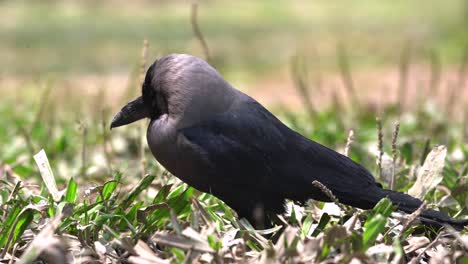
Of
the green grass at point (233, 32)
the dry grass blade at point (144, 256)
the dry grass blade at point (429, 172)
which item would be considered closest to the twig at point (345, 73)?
the dry grass blade at point (429, 172)

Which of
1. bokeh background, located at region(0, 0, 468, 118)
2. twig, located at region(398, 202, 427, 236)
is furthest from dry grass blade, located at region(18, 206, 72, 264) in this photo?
bokeh background, located at region(0, 0, 468, 118)

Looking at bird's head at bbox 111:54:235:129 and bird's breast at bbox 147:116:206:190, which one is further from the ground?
bird's head at bbox 111:54:235:129

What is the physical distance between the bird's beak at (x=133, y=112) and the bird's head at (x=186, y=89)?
0.24 ft

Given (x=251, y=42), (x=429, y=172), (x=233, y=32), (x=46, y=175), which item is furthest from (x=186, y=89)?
(x=233, y=32)

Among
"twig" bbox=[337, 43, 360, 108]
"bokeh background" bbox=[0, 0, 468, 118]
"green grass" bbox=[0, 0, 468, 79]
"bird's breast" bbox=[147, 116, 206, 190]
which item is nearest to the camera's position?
"bird's breast" bbox=[147, 116, 206, 190]

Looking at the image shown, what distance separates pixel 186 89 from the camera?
245 cm

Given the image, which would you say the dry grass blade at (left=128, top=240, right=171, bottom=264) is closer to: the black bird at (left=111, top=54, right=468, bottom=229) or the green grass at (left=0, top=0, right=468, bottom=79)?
the black bird at (left=111, top=54, right=468, bottom=229)

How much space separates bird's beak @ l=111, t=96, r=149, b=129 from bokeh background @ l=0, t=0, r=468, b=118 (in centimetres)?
260

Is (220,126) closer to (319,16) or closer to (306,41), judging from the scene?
(306,41)

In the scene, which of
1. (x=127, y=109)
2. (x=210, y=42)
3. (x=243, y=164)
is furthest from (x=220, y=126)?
(x=210, y=42)

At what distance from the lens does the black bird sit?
7.91 feet

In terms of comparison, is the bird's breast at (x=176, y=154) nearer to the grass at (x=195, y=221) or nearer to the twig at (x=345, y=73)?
the grass at (x=195, y=221)

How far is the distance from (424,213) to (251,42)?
9854 millimetres

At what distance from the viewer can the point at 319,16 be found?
48.7 feet
